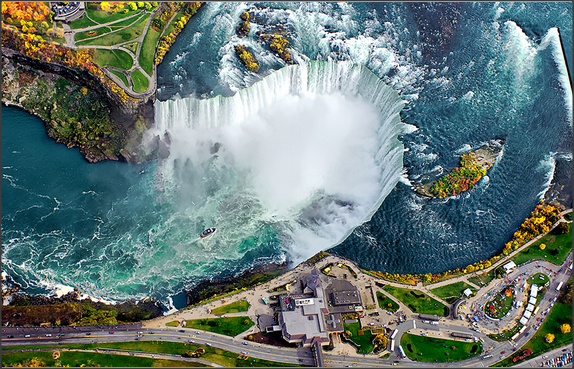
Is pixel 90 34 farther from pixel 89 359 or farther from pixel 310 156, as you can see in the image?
pixel 89 359

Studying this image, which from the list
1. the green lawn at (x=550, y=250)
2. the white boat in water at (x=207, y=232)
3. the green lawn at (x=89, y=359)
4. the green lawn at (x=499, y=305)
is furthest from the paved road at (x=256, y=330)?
the white boat in water at (x=207, y=232)

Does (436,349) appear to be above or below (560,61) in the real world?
below

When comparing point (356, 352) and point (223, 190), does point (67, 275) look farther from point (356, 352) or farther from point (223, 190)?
point (356, 352)

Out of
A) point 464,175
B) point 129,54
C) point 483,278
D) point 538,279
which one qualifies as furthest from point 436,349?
point 129,54

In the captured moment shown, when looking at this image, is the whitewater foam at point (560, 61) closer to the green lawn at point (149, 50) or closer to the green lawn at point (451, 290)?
the green lawn at point (451, 290)

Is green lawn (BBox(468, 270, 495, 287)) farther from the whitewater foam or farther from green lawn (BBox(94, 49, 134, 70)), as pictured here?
green lawn (BBox(94, 49, 134, 70))
